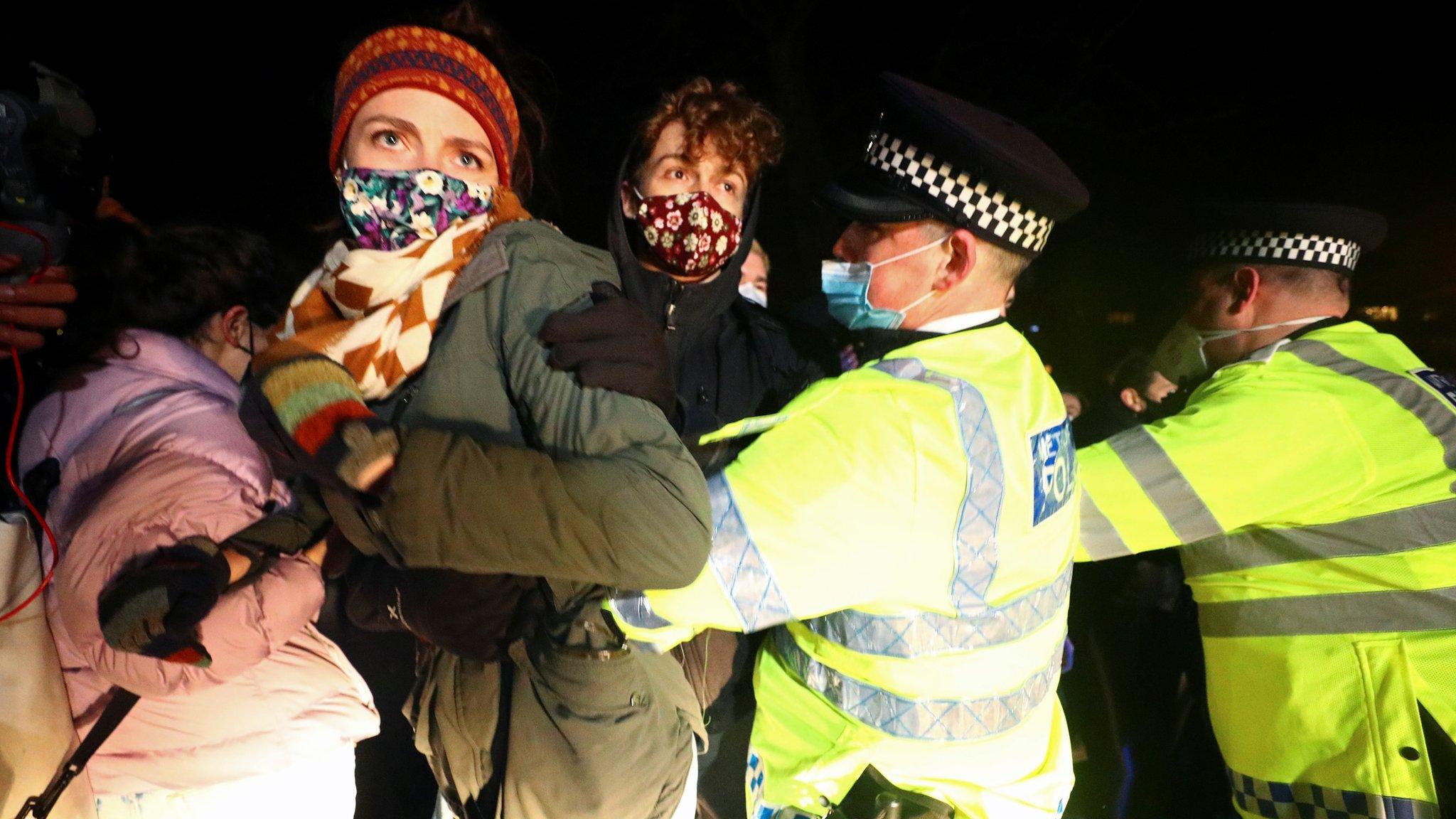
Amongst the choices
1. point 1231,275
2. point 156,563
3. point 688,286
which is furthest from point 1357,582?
point 156,563

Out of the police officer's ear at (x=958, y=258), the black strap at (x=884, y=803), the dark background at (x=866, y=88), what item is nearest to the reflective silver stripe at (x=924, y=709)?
the black strap at (x=884, y=803)

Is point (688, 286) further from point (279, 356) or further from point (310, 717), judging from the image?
point (310, 717)

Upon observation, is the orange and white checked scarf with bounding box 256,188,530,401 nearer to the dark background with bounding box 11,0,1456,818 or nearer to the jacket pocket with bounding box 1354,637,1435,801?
the jacket pocket with bounding box 1354,637,1435,801

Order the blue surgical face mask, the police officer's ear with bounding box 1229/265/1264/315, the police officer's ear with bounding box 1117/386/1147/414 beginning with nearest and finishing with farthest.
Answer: the blue surgical face mask
the police officer's ear with bounding box 1229/265/1264/315
the police officer's ear with bounding box 1117/386/1147/414

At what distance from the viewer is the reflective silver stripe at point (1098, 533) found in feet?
6.42

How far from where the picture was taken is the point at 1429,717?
1.97 meters

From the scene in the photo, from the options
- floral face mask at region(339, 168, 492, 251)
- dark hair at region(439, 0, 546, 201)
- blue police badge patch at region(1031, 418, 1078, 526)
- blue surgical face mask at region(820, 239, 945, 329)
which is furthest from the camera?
dark hair at region(439, 0, 546, 201)

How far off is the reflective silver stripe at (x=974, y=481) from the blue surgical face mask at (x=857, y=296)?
291 mm

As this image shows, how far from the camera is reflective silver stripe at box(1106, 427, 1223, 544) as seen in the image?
76.4 inches

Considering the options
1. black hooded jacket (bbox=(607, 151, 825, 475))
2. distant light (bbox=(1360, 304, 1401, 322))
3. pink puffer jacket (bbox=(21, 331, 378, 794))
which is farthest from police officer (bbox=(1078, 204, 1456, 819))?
distant light (bbox=(1360, 304, 1401, 322))

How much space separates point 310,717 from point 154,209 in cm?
416

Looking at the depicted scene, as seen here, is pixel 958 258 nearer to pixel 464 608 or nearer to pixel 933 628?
pixel 933 628

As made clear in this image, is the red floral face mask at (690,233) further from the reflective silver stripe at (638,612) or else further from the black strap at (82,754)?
the black strap at (82,754)

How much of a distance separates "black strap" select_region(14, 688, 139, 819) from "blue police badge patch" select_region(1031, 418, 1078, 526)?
6.40 feet
